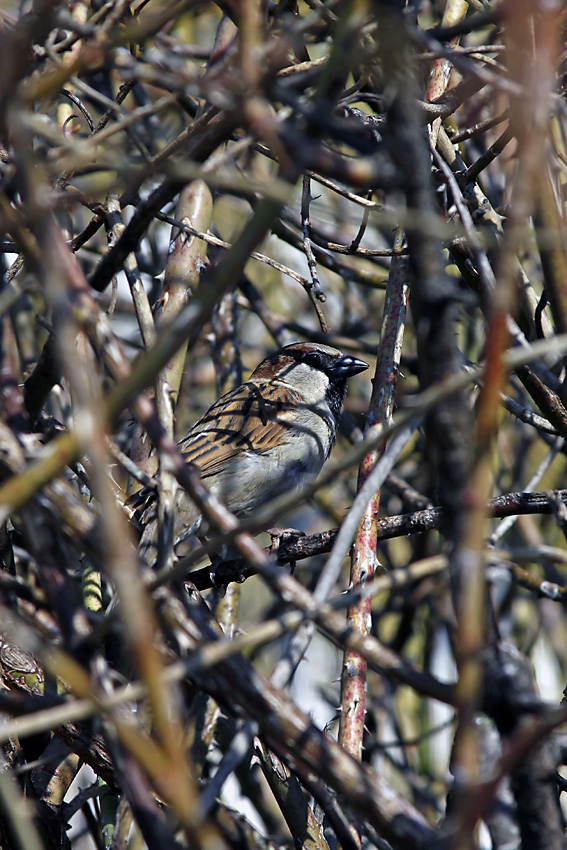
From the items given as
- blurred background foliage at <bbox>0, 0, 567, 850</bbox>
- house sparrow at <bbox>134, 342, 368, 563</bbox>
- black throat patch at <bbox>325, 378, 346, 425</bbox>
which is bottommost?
blurred background foliage at <bbox>0, 0, 567, 850</bbox>

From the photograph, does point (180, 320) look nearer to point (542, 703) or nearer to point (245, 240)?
point (245, 240)

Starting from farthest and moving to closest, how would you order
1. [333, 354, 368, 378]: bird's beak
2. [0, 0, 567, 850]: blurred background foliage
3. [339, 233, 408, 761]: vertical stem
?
[333, 354, 368, 378]: bird's beak, [339, 233, 408, 761]: vertical stem, [0, 0, 567, 850]: blurred background foliage

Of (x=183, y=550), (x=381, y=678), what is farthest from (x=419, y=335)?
(x=381, y=678)

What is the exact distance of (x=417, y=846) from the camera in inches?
47.1

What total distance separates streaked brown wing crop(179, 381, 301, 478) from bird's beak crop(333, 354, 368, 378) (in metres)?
0.29

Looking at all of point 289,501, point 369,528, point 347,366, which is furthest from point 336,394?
point 289,501

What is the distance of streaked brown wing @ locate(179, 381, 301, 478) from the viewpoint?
12.7 ft

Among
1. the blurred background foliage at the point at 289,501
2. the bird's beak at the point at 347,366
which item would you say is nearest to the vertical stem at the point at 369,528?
the blurred background foliage at the point at 289,501

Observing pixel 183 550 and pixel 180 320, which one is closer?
pixel 180 320

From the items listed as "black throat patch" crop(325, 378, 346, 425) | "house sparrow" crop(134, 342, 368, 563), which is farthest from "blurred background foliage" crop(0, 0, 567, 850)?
"black throat patch" crop(325, 378, 346, 425)

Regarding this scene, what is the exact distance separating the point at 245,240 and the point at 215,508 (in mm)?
399

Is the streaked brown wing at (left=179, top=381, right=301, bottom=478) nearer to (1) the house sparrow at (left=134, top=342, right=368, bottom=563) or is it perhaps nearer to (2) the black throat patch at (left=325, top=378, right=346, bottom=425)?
(1) the house sparrow at (left=134, top=342, right=368, bottom=563)

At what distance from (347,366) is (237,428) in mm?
663

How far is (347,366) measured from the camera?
422 cm
